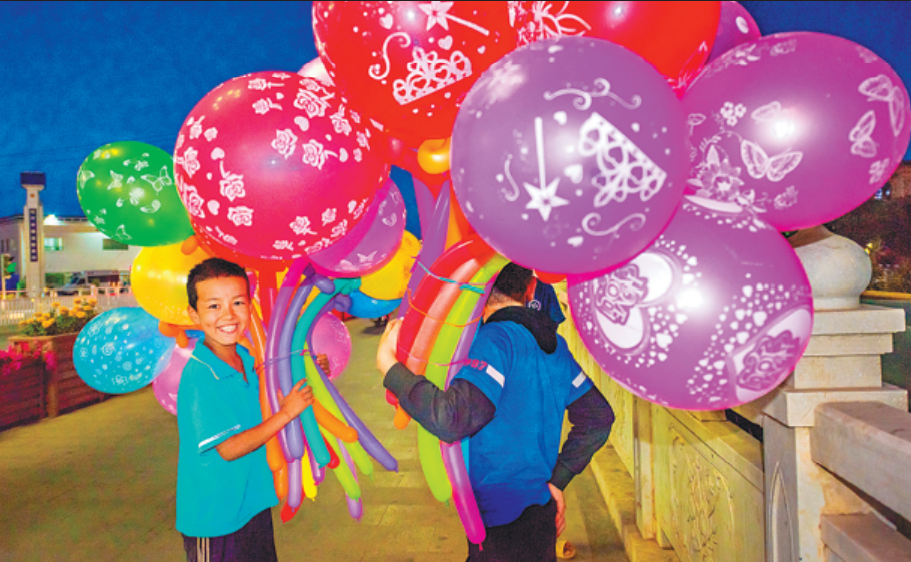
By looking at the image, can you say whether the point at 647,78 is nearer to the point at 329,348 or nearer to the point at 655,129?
the point at 655,129

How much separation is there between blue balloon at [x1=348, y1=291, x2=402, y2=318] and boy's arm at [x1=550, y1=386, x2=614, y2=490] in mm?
1118

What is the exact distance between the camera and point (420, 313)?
1.58 metres

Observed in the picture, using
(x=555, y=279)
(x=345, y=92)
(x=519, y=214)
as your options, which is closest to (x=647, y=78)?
(x=519, y=214)

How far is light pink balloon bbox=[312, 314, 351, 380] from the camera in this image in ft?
9.11

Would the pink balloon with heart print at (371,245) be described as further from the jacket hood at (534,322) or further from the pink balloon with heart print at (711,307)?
the pink balloon with heart print at (711,307)

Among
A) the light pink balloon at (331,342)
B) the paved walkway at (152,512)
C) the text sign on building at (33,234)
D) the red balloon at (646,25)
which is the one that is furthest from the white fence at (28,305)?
the red balloon at (646,25)

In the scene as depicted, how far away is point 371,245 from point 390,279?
605mm

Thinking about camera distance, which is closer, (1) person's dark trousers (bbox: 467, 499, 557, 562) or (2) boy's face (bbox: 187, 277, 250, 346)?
(1) person's dark trousers (bbox: 467, 499, 557, 562)

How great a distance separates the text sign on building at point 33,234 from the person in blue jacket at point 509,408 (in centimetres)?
2874

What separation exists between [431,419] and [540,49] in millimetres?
1003

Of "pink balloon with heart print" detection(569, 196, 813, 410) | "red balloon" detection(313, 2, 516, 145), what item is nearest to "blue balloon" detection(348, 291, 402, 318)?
"red balloon" detection(313, 2, 516, 145)

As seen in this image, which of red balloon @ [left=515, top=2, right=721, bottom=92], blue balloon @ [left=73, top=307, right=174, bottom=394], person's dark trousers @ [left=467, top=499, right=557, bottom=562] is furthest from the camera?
blue balloon @ [left=73, top=307, right=174, bottom=394]

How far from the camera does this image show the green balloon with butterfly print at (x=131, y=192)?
2.07 meters

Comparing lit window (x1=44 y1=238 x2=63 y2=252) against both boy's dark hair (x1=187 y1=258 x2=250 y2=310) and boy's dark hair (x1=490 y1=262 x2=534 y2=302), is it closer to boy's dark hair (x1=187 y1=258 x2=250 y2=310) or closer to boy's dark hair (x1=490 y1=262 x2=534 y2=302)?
boy's dark hair (x1=187 y1=258 x2=250 y2=310)
